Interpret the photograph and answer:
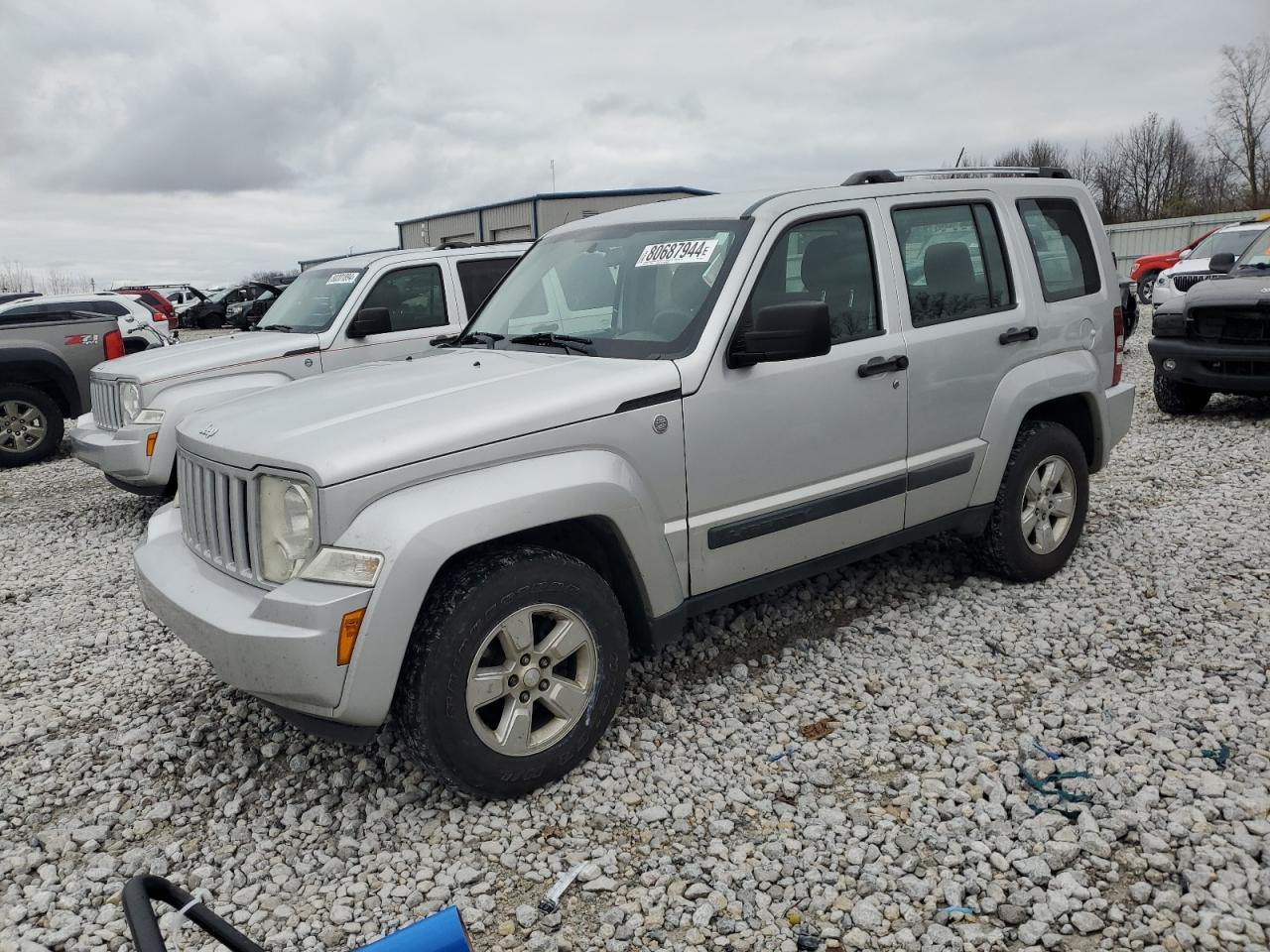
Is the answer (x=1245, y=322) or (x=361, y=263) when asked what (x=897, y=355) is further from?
(x=1245, y=322)

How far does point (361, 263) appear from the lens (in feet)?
25.7

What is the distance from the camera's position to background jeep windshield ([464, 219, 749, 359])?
3682 millimetres

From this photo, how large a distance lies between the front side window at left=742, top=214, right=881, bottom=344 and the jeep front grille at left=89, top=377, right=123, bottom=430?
5468mm

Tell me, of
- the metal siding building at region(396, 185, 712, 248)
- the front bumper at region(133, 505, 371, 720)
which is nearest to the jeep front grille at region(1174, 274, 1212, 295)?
the front bumper at region(133, 505, 371, 720)

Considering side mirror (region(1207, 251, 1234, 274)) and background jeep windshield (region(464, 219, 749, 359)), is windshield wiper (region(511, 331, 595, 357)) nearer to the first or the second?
background jeep windshield (region(464, 219, 749, 359))

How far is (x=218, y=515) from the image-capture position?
324 cm

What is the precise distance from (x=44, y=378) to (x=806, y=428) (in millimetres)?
9167

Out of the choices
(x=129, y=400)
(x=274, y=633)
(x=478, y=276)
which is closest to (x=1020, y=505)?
(x=274, y=633)

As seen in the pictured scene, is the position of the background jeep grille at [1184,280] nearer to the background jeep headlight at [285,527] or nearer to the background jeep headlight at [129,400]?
the background jeep headlight at [129,400]

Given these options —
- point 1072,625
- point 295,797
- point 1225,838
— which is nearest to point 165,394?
point 295,797

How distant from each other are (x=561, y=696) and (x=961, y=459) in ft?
7.44

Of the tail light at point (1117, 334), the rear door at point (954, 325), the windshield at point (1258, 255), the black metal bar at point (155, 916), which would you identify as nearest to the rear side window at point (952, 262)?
the rear door at point (954, 325)

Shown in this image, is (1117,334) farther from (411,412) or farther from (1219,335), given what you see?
(1219,335)

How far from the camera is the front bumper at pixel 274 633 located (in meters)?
2.78
